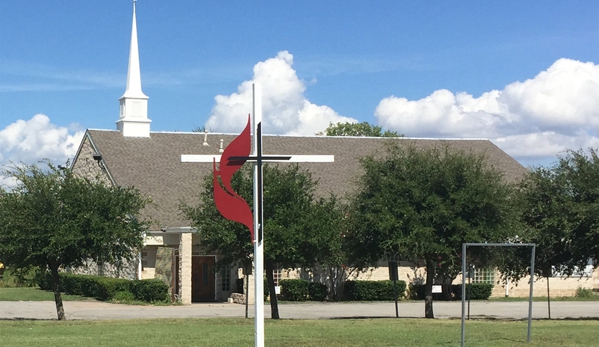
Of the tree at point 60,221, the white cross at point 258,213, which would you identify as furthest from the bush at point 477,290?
the white cross at point 258,213

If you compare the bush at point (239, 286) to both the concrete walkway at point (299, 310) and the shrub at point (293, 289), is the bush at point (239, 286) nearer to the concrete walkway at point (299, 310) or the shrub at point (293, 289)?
the concrete walkway at point (299, 310)

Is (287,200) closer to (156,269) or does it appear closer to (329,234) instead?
(329,234)

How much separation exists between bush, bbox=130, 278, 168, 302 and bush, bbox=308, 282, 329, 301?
706cm

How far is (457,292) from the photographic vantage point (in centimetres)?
4484

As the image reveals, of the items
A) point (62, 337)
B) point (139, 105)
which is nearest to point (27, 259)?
point (62, 337)

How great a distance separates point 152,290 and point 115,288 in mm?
2129

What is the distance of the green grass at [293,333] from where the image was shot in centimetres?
1928

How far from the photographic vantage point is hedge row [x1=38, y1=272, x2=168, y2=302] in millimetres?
38562

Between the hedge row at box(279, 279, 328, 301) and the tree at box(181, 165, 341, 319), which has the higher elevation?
the tree at box(181, 165, 341, 319)

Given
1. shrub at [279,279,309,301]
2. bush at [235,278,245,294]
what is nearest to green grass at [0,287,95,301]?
bush at [235,278,245,294]

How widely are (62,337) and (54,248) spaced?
737cm

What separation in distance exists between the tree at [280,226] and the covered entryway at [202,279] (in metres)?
12.6

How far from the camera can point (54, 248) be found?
27406 millimetres

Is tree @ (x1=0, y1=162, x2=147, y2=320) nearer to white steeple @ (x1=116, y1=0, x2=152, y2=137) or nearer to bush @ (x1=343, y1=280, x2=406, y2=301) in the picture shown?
bush @ (x1=343, y1=280, x2=406, y2=301)
